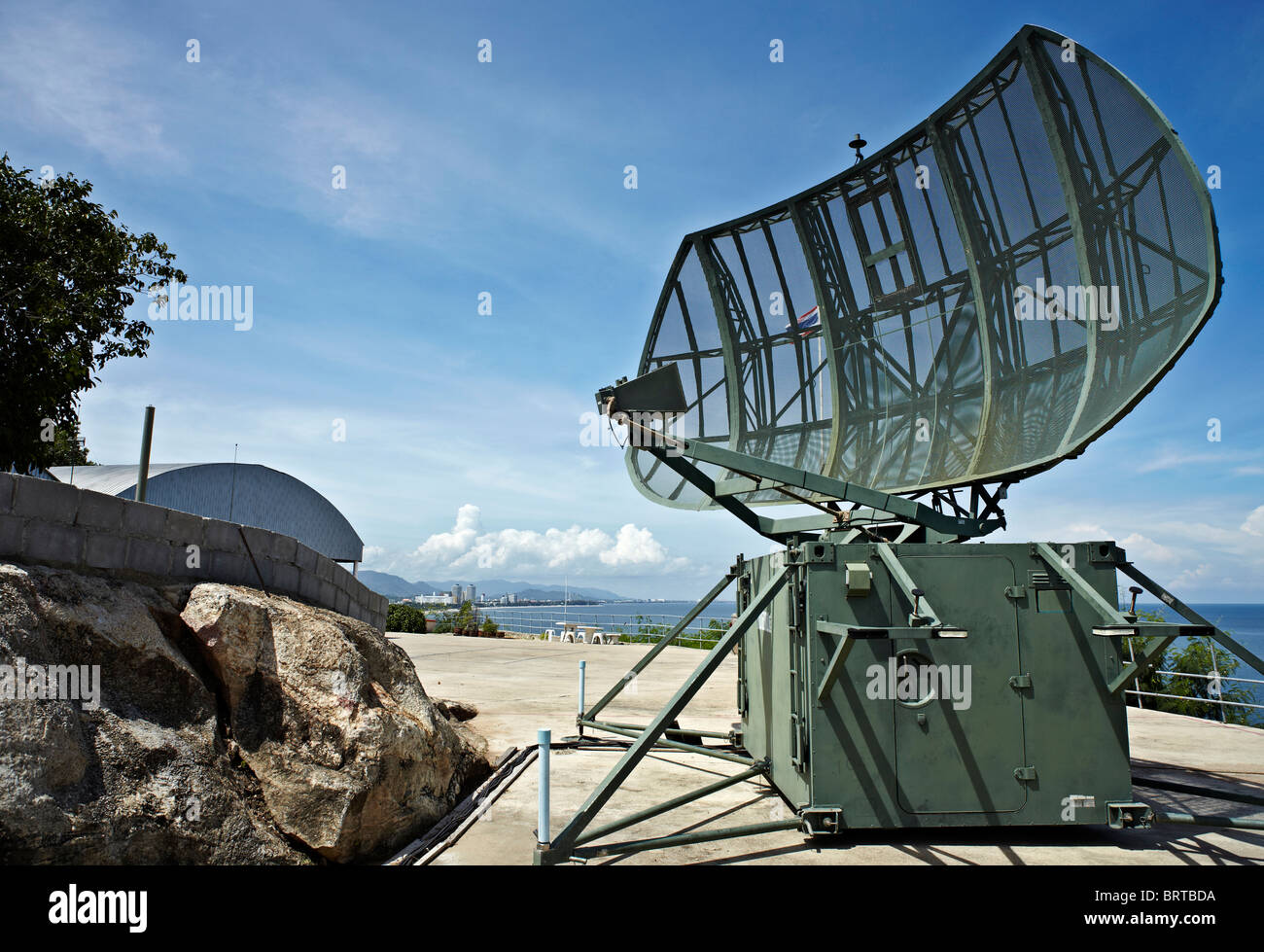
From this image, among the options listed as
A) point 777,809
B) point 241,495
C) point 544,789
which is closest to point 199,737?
point 544,789

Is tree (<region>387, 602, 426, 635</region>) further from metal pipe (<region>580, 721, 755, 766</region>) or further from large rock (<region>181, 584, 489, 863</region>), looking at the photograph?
large rock (<region>181, 584, 489, 863</region>)

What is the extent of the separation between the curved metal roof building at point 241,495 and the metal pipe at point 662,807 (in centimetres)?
2392

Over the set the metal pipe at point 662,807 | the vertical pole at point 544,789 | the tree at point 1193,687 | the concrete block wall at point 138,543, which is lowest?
the tree at point 1193,687

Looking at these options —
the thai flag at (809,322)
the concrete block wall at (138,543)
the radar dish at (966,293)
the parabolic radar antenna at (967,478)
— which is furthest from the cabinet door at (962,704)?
the thai flag at (809,322)

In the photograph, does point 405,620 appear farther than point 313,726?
Yes

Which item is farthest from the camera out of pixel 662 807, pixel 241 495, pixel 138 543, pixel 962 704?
pixel 241 495

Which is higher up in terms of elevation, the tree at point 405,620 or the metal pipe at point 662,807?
the metal pipe at point 662,807

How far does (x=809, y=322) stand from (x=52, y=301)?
39.0 feet

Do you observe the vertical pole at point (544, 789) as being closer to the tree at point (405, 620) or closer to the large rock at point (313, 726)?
the large rock at point (313, 726)

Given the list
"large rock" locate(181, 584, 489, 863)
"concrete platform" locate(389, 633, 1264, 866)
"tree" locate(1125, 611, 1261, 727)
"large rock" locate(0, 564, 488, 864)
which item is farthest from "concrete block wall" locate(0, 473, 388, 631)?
"tree" locate(1125, 611, 1261, 727)

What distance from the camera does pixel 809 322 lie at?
1144cm

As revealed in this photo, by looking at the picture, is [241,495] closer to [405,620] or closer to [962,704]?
[405,620]

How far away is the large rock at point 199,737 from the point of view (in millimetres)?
4184
